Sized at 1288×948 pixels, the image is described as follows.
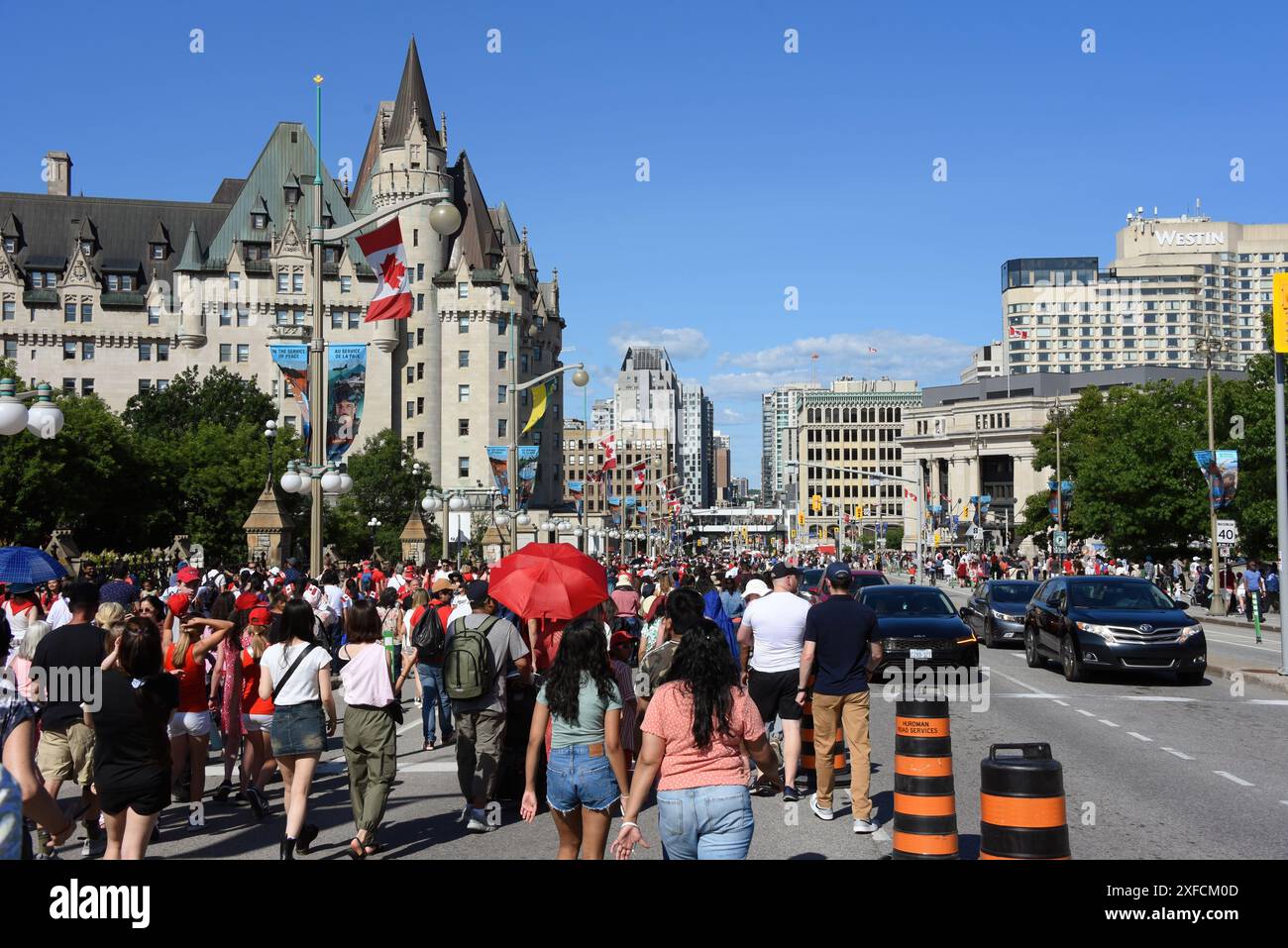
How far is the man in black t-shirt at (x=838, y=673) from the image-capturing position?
10938 mm

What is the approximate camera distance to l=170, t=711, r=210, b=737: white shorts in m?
11.5

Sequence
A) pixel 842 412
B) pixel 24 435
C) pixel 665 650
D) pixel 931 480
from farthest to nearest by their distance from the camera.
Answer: pixel 842 412 < pixel 931 480 < pixel 24 435 < pixel 665 650

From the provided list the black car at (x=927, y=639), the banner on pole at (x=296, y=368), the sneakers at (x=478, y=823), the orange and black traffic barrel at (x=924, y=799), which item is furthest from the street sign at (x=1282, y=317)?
the sneakers at (x=478, y=823)

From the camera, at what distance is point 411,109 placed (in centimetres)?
11244

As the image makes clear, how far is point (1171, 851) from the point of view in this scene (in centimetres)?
961

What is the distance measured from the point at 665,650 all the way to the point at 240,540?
69.4 meters

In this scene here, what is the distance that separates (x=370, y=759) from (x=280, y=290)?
108 metres

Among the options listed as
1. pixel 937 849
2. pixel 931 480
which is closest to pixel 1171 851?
pixel 937 849

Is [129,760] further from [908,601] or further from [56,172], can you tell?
[56,172]

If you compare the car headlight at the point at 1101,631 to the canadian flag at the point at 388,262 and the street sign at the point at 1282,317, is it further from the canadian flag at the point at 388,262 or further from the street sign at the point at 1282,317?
the canadian flag at the point at 388,262

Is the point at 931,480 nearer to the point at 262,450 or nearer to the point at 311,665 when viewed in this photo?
the point at 262,450

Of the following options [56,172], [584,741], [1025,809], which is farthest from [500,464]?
[56,172]

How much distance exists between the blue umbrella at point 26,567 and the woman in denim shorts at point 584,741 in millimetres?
10056

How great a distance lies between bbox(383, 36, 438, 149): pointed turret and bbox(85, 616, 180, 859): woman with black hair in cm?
10901
